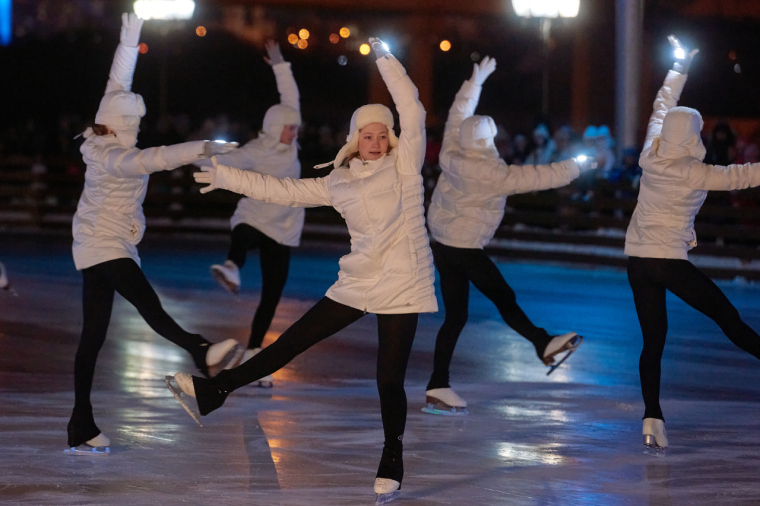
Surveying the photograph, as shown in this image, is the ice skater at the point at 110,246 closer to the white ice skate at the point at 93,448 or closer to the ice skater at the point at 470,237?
the white ice skate at the point at 93,448

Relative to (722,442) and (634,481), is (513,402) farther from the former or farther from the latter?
(634,481)

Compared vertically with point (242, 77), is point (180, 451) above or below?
below

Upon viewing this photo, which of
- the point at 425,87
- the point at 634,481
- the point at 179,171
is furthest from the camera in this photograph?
the point at 425,87

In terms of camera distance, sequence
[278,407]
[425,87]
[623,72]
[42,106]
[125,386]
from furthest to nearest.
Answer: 1. [42,106]
2. [425,87]
3. [623,72]
4. [125,386]
5. [278,407]

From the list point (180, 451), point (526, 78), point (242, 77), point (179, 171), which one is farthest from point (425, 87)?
point (180, 451)

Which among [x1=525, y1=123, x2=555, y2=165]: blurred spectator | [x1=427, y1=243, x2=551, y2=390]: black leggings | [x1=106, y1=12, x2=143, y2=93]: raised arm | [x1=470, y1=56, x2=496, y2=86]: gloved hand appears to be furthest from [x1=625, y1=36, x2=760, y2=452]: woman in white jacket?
[x1=525, y1=123, x2=555, y2=165]: blurred spectator

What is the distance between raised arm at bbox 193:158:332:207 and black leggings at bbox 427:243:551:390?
5.98 feet

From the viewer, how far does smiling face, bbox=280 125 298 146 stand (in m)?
7.80

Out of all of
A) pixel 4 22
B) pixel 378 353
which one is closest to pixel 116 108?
pixel 378 353

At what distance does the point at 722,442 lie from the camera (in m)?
5.94

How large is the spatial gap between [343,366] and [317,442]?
2.29 m

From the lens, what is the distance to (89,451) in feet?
18.1

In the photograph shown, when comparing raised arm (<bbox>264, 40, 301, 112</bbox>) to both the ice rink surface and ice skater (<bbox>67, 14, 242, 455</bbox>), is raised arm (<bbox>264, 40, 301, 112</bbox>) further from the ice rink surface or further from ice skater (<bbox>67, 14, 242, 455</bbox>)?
ice skater (<bbox>67, 14, 242, 455</bbox>)

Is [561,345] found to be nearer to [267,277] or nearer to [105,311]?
[267,277]
